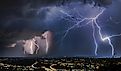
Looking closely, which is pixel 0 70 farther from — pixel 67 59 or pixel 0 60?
pixel 67 59

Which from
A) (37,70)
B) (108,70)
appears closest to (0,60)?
(37,70)

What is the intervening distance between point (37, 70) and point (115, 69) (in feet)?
152

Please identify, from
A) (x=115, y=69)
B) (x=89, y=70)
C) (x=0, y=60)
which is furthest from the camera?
(x=0, y=60)

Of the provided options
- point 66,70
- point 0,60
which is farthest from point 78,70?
point 0,60

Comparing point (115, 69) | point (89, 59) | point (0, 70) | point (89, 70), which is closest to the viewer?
point (115, 69)

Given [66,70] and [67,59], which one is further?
[67,59]

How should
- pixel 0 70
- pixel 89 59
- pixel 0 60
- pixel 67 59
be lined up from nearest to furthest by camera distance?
pixel 0 70
pixel 89 59
pixel 0 60
pixel 67 59

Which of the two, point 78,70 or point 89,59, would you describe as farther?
point 89,59

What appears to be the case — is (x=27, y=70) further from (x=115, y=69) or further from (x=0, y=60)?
(x=115, y=69)

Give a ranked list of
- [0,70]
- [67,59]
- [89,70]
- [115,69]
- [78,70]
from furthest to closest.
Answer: [67,59] → [0,70] → [78,70] → [89,70] → [115,69]

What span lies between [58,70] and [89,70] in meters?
7.80

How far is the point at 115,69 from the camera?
28266mm

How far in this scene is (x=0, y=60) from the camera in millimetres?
105312

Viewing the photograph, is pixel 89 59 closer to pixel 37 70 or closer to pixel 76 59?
pixel 76 59
